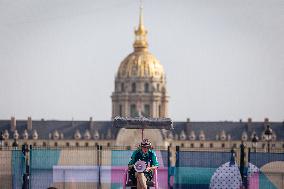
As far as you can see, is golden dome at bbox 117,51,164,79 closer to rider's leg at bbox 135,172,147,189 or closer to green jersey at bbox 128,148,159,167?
green jersey at bbox 128,148,159,167

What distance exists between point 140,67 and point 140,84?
12.1 feet

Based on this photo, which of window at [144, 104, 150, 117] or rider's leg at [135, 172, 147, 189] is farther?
window at [144, 104, 150, 117]

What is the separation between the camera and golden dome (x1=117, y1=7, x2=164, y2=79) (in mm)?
186875

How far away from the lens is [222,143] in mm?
160750

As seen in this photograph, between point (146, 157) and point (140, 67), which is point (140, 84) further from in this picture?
point (146, 157)

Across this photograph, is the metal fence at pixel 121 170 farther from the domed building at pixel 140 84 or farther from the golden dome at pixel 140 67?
the golden dome at pixel 140 67

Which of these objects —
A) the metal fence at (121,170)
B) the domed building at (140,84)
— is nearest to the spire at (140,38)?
the domed building at (140,84)

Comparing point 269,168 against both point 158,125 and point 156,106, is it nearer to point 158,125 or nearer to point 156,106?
point 158,125

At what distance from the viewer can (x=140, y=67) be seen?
187625 mm

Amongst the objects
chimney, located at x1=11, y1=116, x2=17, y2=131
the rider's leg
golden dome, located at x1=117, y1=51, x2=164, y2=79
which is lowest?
the rider's leg

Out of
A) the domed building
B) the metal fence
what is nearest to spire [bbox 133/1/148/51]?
the domed building

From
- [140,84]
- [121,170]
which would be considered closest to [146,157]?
[121,170]

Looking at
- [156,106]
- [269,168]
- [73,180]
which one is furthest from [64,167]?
[156,106]

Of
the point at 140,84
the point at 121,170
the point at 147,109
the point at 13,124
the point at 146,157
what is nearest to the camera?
the point at 146,157
